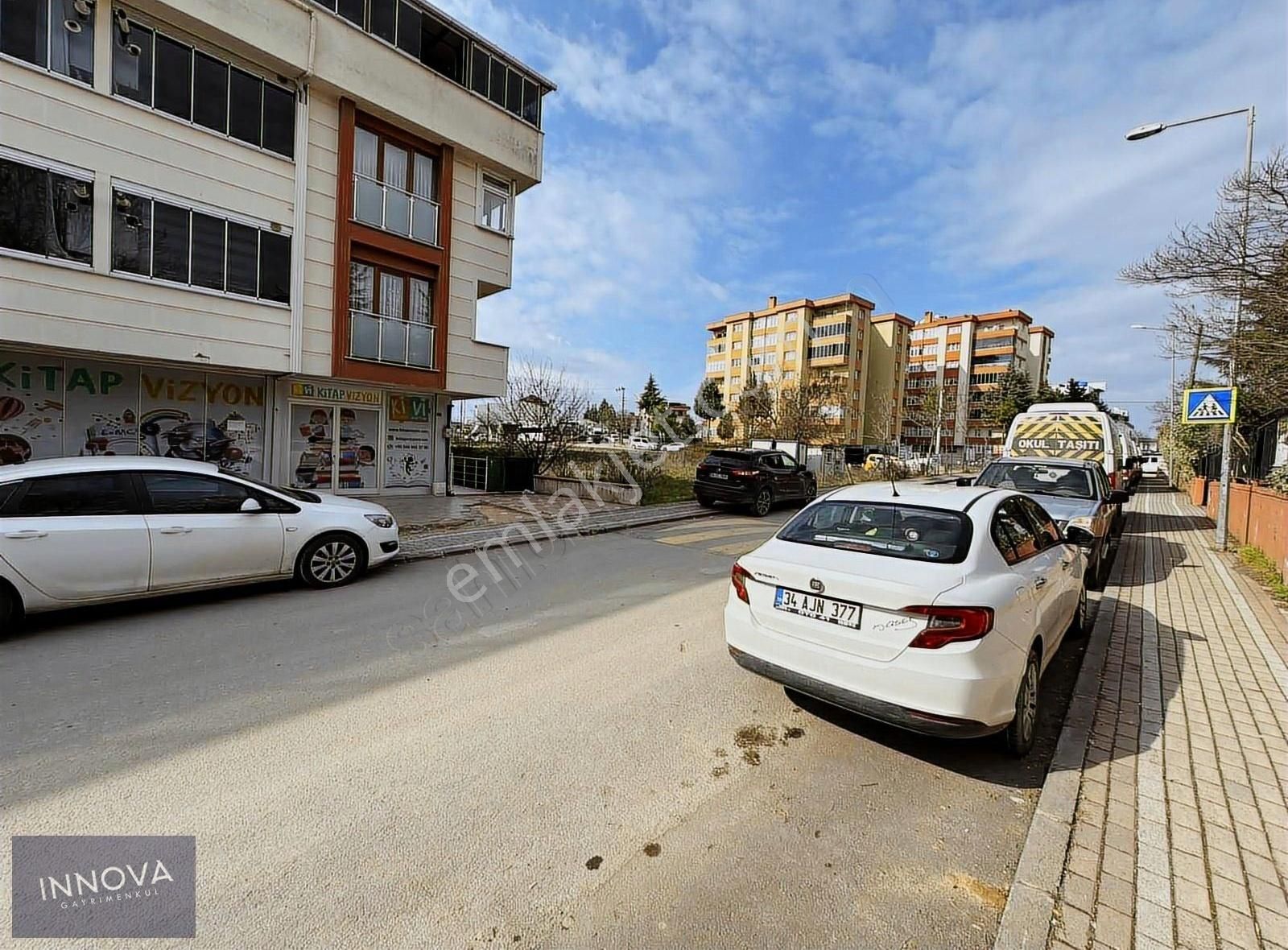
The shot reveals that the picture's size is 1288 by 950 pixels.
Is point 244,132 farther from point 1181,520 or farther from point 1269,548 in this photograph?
point 1181,520

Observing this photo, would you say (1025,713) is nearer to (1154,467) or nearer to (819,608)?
(819,608)

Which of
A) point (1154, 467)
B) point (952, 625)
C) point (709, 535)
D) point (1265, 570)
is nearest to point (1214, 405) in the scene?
point (1265, 570)

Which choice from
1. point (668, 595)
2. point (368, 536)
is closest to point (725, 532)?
point (668, 595)

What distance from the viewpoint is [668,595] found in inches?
274

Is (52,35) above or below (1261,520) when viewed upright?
above

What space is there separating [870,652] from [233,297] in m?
13.2

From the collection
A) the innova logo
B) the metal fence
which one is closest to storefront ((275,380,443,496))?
the metal fence

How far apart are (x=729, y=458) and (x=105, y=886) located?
13.2m

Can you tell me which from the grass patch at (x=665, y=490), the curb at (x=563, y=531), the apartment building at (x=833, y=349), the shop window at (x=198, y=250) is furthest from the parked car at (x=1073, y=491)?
the apartment building at (x=833, y=349)

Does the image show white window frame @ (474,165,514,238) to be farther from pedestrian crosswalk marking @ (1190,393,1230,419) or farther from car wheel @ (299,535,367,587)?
pedestrian crosswalk marking @ (1190,393,1230,419)

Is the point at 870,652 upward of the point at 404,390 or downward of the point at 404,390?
downward

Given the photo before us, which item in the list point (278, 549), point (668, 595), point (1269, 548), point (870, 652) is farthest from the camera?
point (1269, 548)

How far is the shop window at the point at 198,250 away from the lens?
1060 cm

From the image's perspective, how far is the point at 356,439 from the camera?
14.4 m
